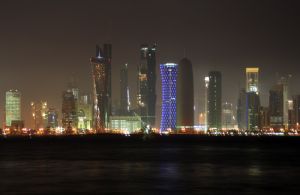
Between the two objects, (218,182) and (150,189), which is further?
(218,182)

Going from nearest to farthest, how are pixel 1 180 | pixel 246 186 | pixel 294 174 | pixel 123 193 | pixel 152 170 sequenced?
pixel 123 193 → pixel 246 186 → pixel 1 180 → pixel 294 174 → pixel 152 170

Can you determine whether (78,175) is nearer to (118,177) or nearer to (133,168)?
(118,177)

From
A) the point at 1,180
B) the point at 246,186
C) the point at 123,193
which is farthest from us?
the point at 1,180

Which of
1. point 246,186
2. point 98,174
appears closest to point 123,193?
point 246,186

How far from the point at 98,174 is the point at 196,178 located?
37.2ft

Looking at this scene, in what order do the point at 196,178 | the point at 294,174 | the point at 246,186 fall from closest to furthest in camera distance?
the point at 246,186
the point at 196,178
the point at 294,174

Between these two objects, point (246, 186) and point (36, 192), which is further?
point (246, 186)

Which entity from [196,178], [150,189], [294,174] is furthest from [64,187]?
[294,174]

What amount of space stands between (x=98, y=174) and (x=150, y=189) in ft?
51.2

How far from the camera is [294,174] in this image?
72.1 meters

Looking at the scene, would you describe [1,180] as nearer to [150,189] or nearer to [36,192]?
[36,192]

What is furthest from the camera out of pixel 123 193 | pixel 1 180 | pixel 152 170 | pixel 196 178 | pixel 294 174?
pixel 152 170

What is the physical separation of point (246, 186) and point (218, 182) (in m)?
4.29

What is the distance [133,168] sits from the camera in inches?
3243
